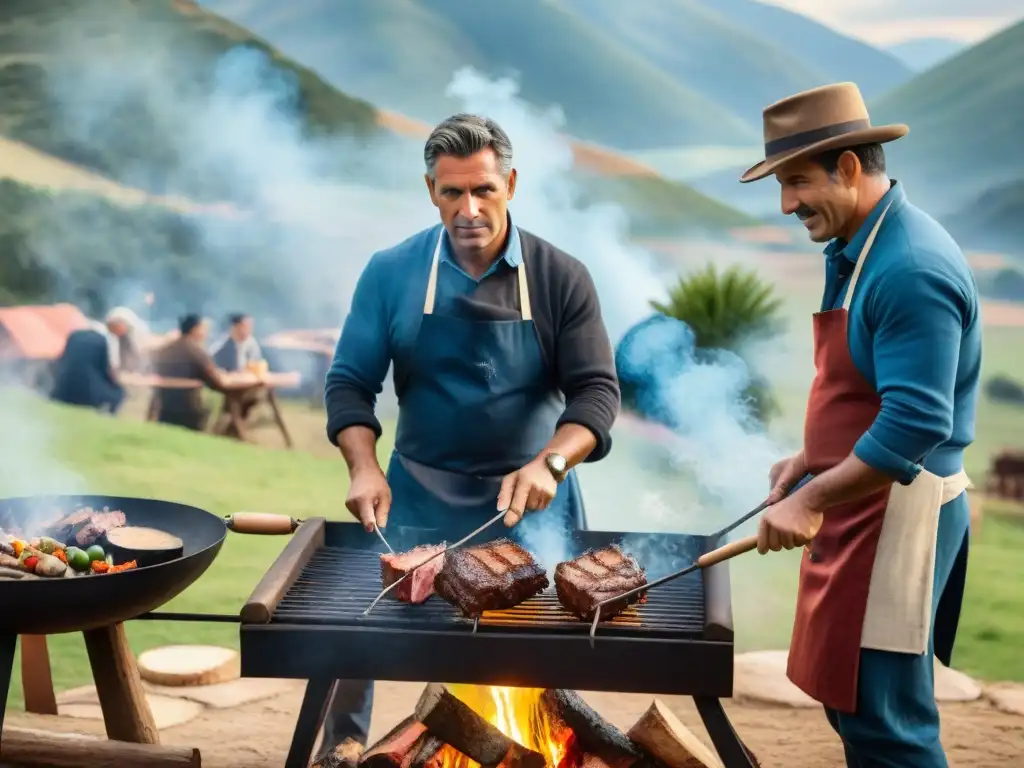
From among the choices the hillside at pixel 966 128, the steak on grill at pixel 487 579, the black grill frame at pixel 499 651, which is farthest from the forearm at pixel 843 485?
the hillside at pixel 966 128

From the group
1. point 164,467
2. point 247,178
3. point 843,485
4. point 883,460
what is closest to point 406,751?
point 843,485

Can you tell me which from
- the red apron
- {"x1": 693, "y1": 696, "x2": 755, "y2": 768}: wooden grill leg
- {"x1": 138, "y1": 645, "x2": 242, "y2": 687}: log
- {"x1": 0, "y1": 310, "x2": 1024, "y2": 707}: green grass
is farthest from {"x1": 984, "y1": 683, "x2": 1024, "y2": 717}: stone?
{"x1": 138, "y1": 645, "x2": 242, "y2": 687}: log

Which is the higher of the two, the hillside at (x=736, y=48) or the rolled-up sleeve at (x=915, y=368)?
the hillside at (x=736, y=48)

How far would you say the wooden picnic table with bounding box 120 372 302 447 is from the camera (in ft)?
33.7

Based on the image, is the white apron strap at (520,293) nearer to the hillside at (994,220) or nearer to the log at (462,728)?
the log at (462,728)

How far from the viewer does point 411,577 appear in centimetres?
338

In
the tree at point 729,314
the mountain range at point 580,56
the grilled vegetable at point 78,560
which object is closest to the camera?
the grilled vegetable at point 78,560

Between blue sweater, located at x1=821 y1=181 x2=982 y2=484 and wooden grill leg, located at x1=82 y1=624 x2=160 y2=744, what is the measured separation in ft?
8.47

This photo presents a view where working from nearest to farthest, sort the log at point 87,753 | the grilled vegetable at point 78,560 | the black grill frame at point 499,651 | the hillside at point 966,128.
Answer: the black grill frame at point 499,651 < the grilled vegetable at point 78,560 < the log at point 87,753 < the hillside at point 966,128

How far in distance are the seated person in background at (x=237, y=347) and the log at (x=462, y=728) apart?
7.15 m

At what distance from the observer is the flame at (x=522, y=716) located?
12.8 ft

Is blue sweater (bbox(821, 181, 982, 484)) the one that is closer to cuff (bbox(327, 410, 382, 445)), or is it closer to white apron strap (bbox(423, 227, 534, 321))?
white apron strap (bbox(423, 227, 534, 321))

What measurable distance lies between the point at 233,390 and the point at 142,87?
2899 millimetres

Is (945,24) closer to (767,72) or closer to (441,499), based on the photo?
(767,72)
